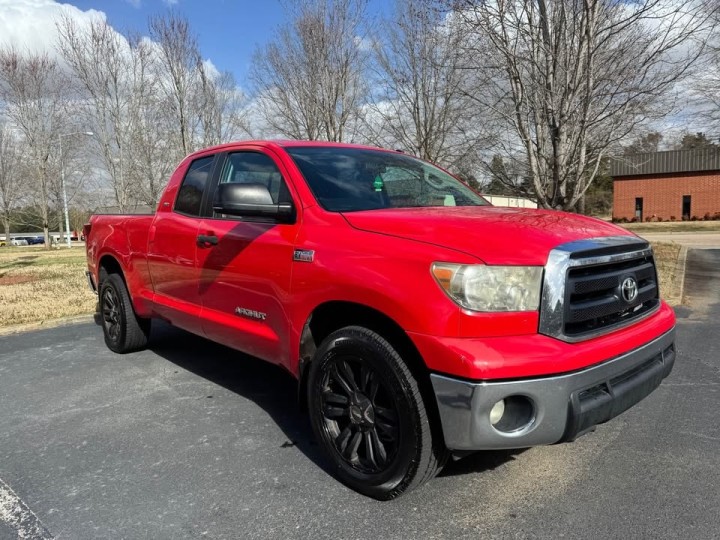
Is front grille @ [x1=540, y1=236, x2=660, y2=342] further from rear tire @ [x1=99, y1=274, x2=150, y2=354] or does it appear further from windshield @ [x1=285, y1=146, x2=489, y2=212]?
rear tire @ [x1=99, y1=274, x2=150, y2=354]

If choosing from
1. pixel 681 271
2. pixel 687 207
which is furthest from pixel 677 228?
pixel 681 271

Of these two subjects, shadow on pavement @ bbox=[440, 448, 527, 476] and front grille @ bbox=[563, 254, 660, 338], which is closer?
front grille @ bbox=[563, 254, 660, 338]

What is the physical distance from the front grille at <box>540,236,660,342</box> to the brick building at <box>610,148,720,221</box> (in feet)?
151

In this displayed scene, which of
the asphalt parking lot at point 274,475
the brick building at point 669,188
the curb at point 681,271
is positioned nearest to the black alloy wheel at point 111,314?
the asphalt parking lot at point 274,475

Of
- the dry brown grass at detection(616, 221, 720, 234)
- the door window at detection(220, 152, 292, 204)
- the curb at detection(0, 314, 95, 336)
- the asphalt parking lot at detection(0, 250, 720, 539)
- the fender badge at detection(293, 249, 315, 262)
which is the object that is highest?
the door window at detection(220, 152, 292, 204)

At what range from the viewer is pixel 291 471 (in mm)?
3062

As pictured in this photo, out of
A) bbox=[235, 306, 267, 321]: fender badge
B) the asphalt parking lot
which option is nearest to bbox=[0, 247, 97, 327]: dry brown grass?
the asphalt parking lot

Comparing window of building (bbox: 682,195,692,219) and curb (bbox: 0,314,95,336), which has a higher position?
window of building (bbox: 682,195,692,219)

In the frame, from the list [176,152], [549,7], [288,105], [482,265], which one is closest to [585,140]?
A: [549,7]

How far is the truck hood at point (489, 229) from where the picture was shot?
241 centimetres

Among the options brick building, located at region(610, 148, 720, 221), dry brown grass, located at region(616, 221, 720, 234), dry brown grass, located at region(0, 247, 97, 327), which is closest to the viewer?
dry brown grass, located at region(0, 247, 97, 327)

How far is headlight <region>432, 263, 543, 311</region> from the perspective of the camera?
236 centimetres

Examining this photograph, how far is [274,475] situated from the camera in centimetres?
302

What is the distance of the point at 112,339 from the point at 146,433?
7.76 feet
